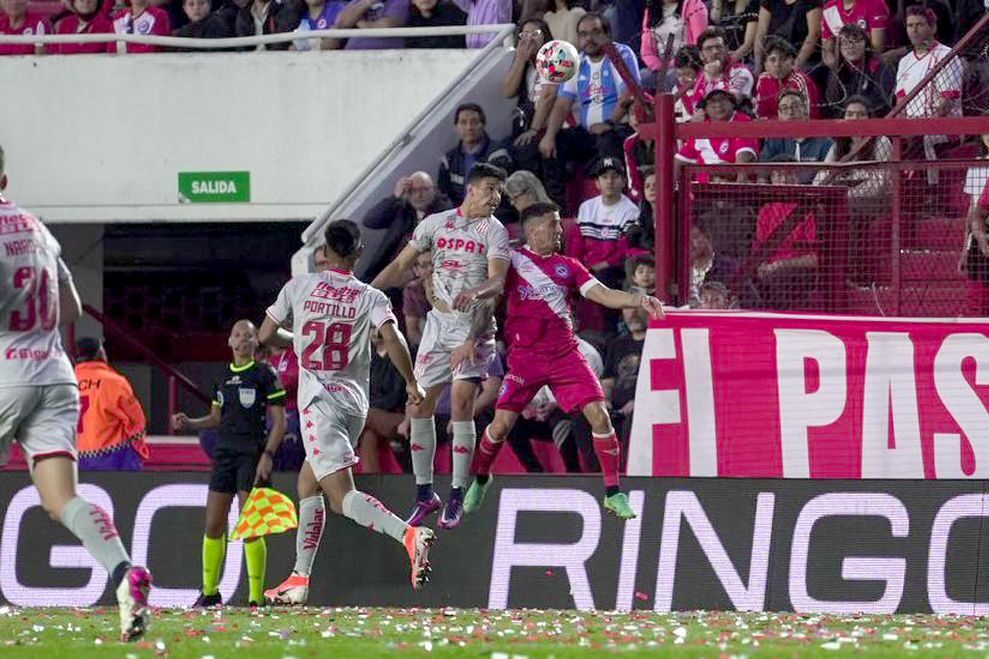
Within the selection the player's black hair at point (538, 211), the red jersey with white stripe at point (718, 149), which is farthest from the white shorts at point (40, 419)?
the red jersey with white stripe at point (718, 149)

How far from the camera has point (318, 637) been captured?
383 inches

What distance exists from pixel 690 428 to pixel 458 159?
4.41 metres

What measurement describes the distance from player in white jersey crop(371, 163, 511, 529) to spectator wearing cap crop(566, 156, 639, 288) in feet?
7.99

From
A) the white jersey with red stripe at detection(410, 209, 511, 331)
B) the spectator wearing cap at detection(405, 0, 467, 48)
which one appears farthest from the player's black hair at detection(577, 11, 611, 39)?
the white jersey with red stripe at detection(410, 209, 511, 331)

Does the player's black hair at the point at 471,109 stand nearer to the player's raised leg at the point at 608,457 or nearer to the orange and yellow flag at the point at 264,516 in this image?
the player's raised leg at the point at 608,457

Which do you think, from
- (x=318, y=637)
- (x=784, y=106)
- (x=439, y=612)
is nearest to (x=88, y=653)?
(x=318, y=637)

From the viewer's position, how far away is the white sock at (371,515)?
11961mm

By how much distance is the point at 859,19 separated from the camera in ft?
54.2

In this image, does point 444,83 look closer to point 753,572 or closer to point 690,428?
point 690,428

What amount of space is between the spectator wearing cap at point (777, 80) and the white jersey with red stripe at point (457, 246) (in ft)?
11.5

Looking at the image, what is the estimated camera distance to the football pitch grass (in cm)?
866

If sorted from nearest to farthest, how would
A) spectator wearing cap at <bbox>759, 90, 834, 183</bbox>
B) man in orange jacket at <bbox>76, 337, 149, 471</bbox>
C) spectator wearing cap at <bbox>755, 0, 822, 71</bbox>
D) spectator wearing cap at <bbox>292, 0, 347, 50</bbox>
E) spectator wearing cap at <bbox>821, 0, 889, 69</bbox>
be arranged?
man in orange jacket at <bbox>76, 337, 149, 471</bbox> → spectator wearing cap at <bbox>759, 90, 834, 183</bbox> → spectator wearing cap at <bbox>821, 0, 889, 69</bbox> → spectator wearing cap at <bbox>755, 0, 822, 71</bbox> → spectator wearing cap at <bbox>292, 0, 347, 50</bbox>

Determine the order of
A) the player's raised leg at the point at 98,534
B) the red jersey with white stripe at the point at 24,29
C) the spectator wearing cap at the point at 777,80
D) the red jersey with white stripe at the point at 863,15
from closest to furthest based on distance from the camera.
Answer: the player's raised leg at the point at 98,534 → the spectator wearing cap at the point at 777,80 → the red jersey with white stripe at the point at 863,15 → the red jersey with white stripe at the point at 24,29

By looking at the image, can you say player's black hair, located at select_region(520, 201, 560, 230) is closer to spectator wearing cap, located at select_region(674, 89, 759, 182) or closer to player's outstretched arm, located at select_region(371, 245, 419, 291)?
player's outstretched arm, located at select_region(371, 245, 419, 291)
